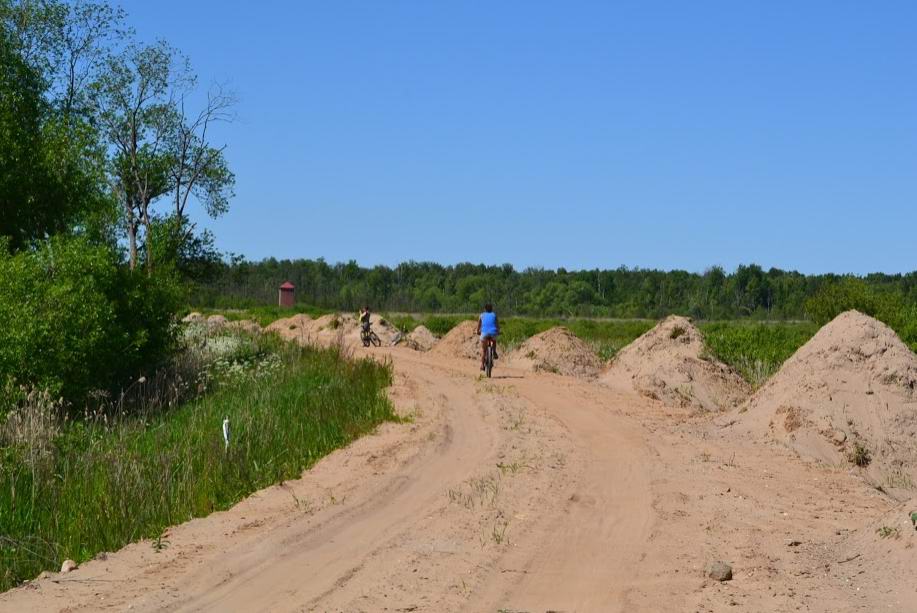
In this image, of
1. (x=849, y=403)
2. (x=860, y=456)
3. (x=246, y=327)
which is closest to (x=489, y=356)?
(x=849, y=403)

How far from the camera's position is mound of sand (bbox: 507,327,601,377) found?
95.8ft

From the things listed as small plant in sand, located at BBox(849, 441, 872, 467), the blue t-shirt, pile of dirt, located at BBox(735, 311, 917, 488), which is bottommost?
small plant in sand, located at BBox(849, 441, 872, 467)

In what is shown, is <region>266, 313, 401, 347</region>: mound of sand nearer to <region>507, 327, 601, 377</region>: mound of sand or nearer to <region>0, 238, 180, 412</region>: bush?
<region>507, 327, 601, 377</region>: mound of sand

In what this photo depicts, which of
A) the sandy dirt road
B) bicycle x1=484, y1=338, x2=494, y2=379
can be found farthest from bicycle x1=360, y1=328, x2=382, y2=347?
the sandy dirt road

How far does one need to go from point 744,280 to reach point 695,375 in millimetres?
98479

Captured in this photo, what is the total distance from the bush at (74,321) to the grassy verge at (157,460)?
108 cm

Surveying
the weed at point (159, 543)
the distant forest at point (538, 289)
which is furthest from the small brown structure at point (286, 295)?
the weed at point (159, 543)

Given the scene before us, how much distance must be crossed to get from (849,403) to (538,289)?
110070 millimetres

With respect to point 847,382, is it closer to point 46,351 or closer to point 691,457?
point 691,457

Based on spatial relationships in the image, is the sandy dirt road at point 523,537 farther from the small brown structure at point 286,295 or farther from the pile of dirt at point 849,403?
the small brown structure at point 286,295

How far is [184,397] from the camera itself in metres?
23.5

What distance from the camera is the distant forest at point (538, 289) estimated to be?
101m

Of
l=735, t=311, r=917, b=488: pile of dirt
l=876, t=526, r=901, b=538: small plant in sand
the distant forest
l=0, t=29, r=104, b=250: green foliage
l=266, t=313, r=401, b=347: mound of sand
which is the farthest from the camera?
the distant forest

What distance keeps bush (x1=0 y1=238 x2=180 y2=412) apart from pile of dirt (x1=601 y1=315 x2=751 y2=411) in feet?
37.2
